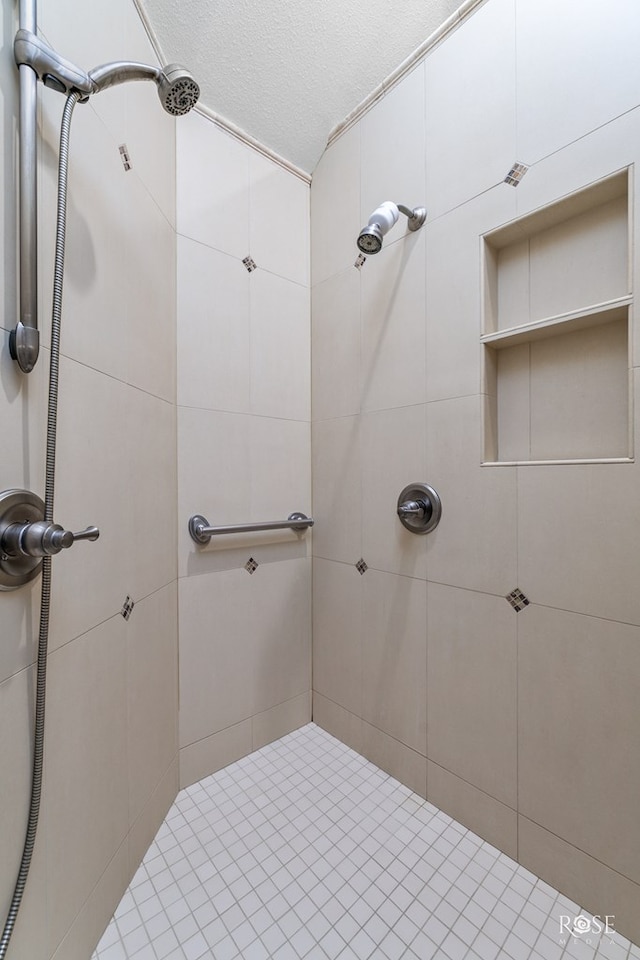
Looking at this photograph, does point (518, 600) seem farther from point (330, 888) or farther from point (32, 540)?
point (32, 540)

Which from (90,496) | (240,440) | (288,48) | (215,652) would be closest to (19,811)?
(90,496)

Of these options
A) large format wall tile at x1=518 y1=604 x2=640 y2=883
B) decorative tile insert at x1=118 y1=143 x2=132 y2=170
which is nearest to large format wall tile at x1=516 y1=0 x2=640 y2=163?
decorative tile insert at x1=118 y1=143 x2=132 y2=170

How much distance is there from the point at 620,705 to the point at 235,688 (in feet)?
3.53

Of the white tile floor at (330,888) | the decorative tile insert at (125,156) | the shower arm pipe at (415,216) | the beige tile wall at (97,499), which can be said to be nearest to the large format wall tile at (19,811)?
the beige tile wall at (97,499)

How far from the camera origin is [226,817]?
1.15m

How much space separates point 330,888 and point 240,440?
120 cm

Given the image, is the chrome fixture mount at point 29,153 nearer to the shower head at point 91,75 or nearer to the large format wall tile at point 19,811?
the shower head at point 91,75

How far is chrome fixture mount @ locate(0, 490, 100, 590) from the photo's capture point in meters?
0.59

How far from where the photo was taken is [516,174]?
996 millimetres

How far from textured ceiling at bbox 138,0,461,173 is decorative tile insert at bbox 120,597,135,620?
57.9 inches

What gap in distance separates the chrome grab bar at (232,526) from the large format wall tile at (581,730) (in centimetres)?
78

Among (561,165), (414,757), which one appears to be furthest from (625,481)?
(414,757)

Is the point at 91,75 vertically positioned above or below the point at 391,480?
above

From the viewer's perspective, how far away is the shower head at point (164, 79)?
69 cm
